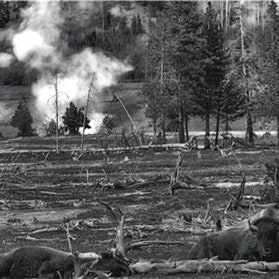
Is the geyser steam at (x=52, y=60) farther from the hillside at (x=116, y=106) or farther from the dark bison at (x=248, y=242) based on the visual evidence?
the dark bison at (x=248, y=242)

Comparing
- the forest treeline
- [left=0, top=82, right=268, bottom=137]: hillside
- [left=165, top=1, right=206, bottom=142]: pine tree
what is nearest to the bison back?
the forest treeline

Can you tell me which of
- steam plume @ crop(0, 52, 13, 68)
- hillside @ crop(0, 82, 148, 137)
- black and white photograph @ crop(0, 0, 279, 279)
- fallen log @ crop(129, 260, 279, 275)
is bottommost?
hillside @ crop(0, 82, 148, 137)

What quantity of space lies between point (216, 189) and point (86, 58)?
11580cm

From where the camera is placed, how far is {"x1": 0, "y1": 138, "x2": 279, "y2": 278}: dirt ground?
56.7 feet

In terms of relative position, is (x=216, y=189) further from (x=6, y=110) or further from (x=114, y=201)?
(x=6, y=110)

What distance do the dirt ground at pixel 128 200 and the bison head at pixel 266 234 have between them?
592 mm

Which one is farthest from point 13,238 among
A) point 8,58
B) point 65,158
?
point 8,58

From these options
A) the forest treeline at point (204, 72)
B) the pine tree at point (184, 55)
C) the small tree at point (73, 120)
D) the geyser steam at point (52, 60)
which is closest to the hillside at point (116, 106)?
the geyser steam at point (52, 60)

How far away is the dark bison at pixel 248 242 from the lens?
11.4 metres

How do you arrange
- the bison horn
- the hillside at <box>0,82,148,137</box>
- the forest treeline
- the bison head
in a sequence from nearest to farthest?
the bison horn → the bison head → the forest treeline → the hillside at <box>0,82,148,137</box>

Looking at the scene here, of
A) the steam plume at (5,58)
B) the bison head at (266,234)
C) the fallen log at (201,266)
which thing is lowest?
the steam plume at (5,58)

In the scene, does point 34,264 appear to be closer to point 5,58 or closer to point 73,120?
point 73,120

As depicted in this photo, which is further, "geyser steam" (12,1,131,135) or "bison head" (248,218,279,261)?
"geyser steam" (12,1,131,135)

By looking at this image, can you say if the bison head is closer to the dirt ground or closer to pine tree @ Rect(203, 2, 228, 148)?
the dirt ground
